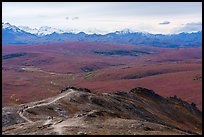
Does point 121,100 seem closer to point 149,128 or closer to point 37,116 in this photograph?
point 37,116

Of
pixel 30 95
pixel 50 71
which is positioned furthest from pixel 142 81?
pixel 50 71

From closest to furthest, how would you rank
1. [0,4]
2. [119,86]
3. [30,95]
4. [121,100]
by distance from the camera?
1. [0,4]
2. [121,100]
3. [30,95]
4. [119,86]

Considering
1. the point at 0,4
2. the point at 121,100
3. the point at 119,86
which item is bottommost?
the point at 119,86

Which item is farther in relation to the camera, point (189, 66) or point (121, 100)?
point (189, 66)

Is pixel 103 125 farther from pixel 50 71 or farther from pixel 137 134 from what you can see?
pixel 50 71

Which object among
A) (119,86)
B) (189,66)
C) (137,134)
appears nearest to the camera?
(137,134)

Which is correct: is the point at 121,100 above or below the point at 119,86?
above

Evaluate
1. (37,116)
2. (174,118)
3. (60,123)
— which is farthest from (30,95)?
(60,123)
